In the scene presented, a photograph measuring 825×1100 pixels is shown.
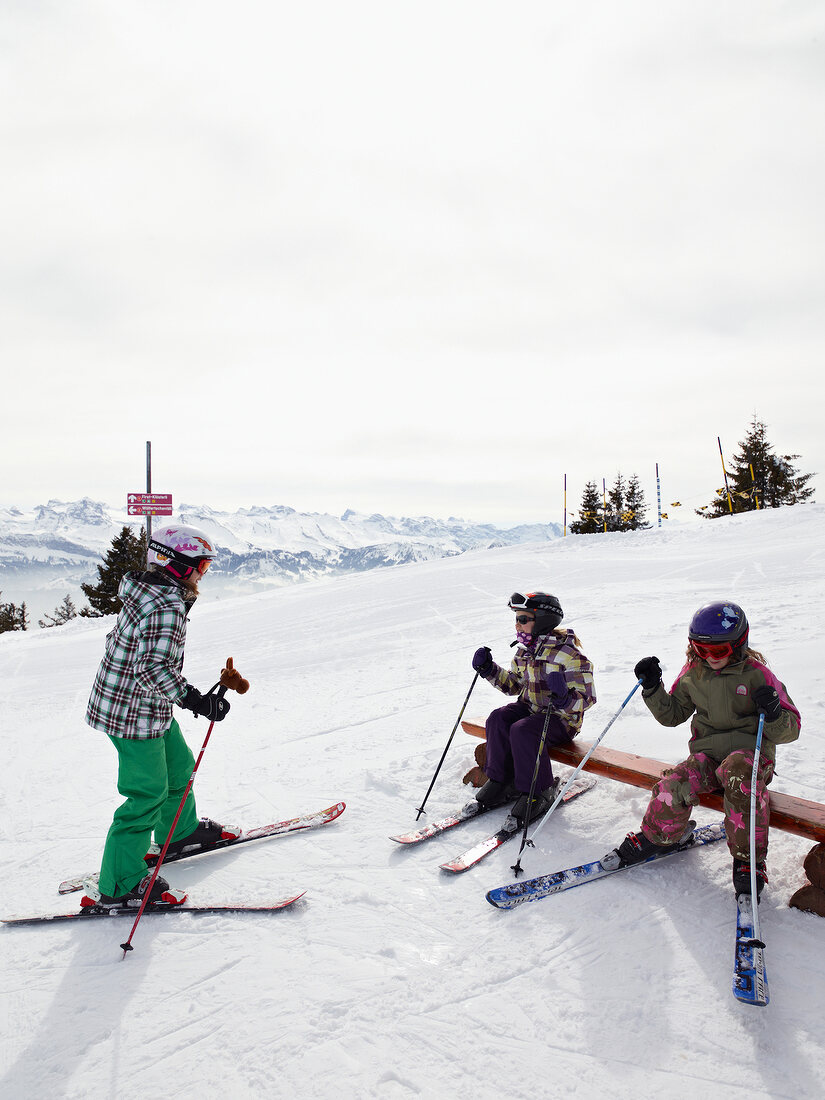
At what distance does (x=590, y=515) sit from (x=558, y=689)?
43.0m

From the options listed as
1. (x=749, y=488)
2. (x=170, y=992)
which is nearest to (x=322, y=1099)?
(x=170, y=992)

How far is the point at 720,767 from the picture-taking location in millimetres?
3156

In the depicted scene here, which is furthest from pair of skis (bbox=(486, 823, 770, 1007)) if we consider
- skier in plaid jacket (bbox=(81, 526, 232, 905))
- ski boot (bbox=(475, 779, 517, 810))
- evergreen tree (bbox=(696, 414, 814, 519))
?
evergreen tree (bbox=(696, 414, 814, 519))

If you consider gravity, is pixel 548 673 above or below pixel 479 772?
above

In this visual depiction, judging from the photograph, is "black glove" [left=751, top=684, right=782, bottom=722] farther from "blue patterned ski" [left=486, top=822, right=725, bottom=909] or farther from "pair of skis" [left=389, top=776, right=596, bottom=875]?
"pair of skis" [left=389, top=776, right=596, bottom=875]

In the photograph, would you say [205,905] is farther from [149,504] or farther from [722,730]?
[149,504]

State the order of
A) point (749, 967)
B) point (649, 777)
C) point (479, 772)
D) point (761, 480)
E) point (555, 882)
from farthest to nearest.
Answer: point (761, 480) < point (479, 772) < point (649, 777) < point (555, 882) < point (749, 967)

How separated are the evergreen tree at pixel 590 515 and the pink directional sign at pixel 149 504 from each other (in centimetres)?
2982

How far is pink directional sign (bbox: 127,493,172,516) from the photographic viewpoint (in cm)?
1984

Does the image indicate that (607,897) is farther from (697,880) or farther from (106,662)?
(106,662)

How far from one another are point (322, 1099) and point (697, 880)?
2091mm

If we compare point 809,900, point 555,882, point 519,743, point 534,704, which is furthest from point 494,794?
point 809,900

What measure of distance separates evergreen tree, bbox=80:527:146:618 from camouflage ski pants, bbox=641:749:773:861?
37.9 meters

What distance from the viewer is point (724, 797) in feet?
10.2
